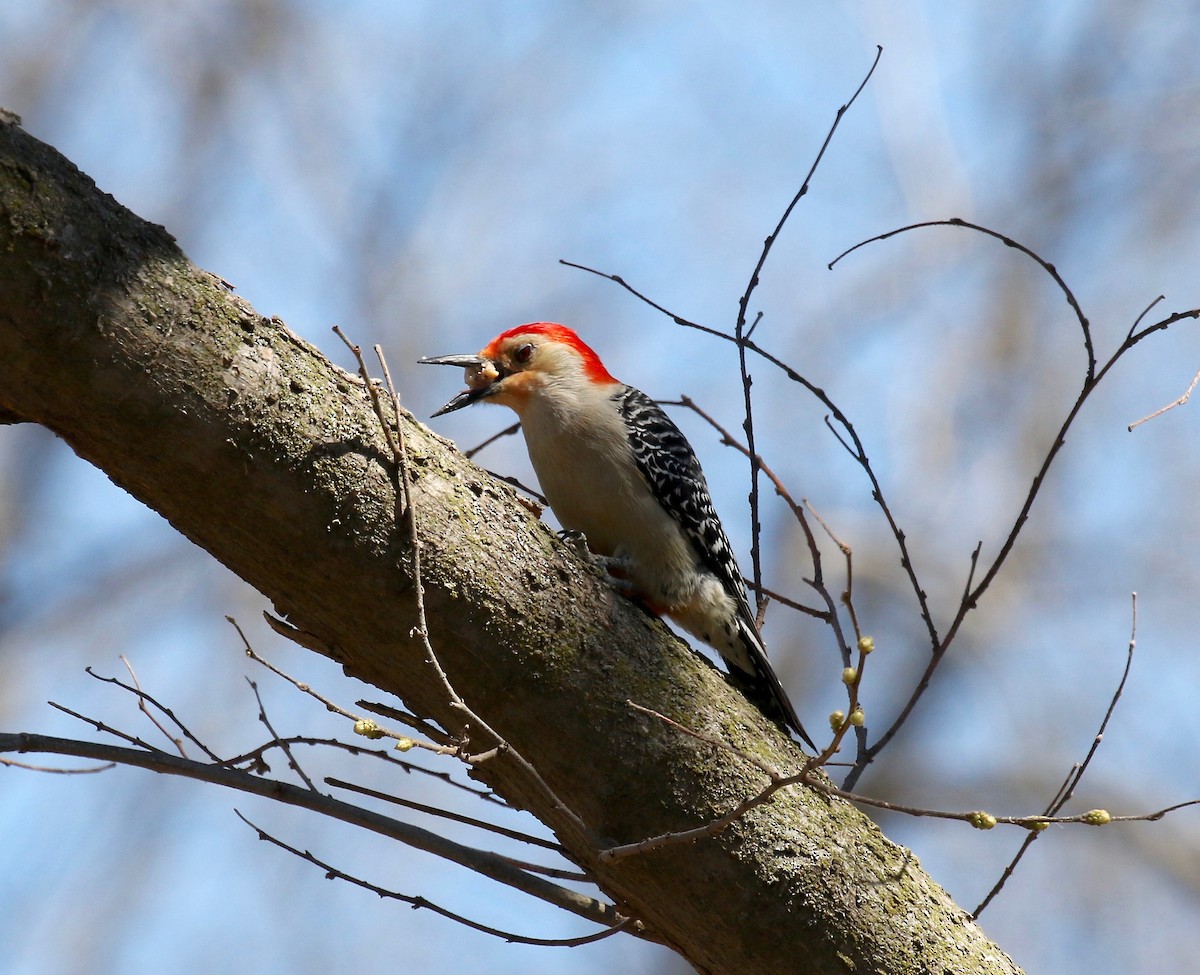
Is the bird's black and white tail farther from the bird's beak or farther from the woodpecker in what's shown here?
the bird's beak

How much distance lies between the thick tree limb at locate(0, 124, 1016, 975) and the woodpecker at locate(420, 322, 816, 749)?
3.96 ft

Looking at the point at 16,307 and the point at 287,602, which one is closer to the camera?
the point at 16,307

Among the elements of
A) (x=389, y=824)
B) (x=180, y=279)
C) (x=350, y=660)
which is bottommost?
(x=389, y=824)

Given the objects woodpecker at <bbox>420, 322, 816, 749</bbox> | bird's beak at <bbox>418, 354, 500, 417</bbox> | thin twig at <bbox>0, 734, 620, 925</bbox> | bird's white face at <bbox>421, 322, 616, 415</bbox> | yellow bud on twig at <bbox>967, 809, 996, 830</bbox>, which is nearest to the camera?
yellow bud on twig at <bbox>967, 809, 996, 830</bbox>

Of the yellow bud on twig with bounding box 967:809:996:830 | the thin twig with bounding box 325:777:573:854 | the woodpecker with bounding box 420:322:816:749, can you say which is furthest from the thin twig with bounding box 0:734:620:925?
the woodpecker with bounding box 420:322:816:749

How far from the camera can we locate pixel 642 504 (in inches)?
161

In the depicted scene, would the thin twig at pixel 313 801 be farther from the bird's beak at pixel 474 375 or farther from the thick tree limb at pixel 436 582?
the bird's beak at pixel 474 375

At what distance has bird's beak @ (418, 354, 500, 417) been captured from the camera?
465cm

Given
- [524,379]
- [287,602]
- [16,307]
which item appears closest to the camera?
[16,307]

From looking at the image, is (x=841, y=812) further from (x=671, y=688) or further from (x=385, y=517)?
(x=385, y=517)

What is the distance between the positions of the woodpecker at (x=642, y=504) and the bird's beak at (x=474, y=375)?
0.03 meters

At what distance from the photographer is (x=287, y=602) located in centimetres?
234

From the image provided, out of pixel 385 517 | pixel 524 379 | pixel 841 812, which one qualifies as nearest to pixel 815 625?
pixel 524 379

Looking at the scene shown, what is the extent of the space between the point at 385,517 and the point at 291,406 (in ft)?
0.97
